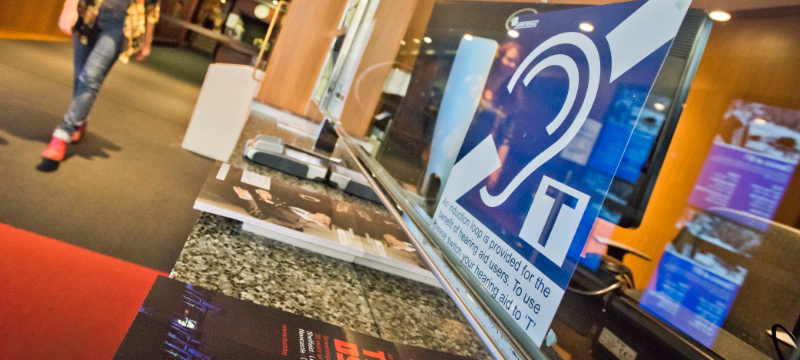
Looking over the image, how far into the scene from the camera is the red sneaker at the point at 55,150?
245 centimetres

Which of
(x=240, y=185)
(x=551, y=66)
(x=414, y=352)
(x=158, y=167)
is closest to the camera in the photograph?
(x=551, y=66)

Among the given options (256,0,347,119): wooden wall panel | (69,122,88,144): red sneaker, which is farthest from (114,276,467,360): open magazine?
(256,0,347,119): wooden wall panel

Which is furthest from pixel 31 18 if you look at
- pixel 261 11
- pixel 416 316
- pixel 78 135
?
pixel 416 316

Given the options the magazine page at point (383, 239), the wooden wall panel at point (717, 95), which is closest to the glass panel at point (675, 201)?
the wooden wall panel at point (717, 95)

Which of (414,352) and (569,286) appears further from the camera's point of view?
(414,352)

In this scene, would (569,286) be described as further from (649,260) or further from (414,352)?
(414,352)

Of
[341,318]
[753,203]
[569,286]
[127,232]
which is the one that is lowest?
[127,232]

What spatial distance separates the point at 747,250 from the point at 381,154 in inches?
34.5

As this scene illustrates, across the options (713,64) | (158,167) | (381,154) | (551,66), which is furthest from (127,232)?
(713,64)

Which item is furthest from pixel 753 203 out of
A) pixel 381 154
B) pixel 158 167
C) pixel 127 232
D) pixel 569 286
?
pixel 158 167

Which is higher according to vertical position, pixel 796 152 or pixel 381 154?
pixel 796 152

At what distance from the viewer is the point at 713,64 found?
1.12ft

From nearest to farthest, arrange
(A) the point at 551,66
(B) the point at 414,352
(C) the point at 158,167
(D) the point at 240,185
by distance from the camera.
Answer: (A) the point at 551,66 < (B) the point at 414,352 < (D) the point at 240,185 < (C) the point at 158,167

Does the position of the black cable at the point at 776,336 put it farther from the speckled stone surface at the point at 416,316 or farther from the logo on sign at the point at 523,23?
the speckled stone surface at the point at 416,316
